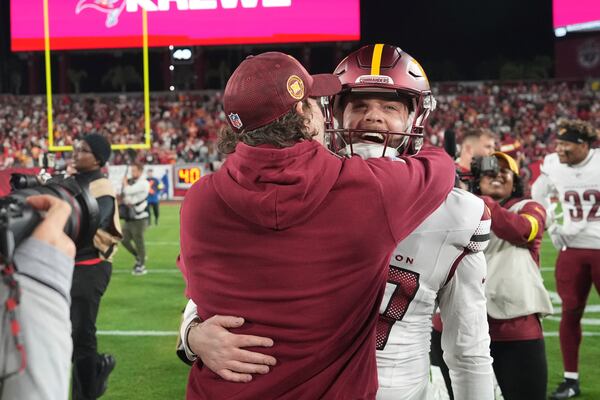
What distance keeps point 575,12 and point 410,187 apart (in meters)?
23.7

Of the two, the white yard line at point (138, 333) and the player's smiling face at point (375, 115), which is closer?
the player's smiling face at point (375, 115)

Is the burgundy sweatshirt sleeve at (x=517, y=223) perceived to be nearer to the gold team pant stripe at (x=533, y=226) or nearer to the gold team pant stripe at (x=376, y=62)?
the gold team pant stripe at (x=533, y=226)

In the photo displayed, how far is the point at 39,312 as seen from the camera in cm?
106

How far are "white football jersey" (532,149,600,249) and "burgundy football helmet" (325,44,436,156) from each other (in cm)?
347

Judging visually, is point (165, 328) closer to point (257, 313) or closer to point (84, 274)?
point (84, 274)

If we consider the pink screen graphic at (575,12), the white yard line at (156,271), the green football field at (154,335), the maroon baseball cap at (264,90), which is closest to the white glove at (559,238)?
the green football field at (154,335)

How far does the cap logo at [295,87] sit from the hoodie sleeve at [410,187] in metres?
0.20

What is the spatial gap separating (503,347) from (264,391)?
2.08m

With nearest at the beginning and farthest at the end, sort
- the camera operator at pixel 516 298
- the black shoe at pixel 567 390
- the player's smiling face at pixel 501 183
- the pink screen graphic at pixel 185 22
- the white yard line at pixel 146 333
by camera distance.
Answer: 1. the camera operator at pixel 516 298
2. the player's smiling face at pixel 501 183
3. the black shoe at pixel 567 390
4. the white yard line at pixel 146 333
5. the pink screen graphic at pixel 185 22

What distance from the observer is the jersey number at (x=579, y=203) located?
16.4 ft

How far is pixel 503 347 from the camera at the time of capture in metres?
3.20

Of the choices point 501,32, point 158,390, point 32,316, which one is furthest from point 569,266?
point 501,32

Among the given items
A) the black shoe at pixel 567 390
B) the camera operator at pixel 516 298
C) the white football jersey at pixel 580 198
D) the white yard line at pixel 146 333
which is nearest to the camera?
the camera operator at pixel 516 298

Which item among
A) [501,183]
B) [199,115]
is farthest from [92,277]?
[199,115]
